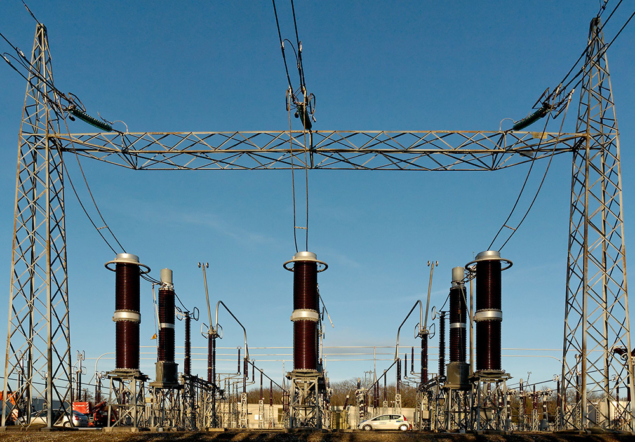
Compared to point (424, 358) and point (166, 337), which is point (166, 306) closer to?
point (166, 337)

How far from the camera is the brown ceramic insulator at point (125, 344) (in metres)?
25.9

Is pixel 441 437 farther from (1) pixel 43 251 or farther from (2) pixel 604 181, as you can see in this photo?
(1) pixel 43 251

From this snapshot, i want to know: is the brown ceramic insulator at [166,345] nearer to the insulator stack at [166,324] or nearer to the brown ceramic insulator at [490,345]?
the insulator stack at [166,324]

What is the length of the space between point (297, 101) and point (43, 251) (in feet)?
38.0

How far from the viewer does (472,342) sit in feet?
102

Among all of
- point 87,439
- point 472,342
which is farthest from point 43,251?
point 472,342

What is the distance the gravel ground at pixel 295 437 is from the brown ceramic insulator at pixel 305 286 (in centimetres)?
479

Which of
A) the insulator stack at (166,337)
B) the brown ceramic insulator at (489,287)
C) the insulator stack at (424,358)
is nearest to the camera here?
the brown ceramic insulator at (489,287)

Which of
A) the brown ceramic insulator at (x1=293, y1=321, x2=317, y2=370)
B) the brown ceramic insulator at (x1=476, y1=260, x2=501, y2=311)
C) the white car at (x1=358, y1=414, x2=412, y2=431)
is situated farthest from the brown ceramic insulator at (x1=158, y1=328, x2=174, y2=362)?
the white car at (x1=358, y1=414, x2=412, y2=431)

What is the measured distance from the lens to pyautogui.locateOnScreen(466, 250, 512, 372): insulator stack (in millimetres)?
25031

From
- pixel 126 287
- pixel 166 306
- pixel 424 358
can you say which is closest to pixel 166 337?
pixel 166 306

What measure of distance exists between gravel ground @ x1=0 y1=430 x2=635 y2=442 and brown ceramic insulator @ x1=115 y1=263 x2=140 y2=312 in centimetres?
545

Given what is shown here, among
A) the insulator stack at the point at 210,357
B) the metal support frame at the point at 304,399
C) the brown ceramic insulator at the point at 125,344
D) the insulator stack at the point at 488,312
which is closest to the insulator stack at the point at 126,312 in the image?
the brown ceramic insulator at the point at 125,344

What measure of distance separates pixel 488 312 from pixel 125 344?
574 inches
